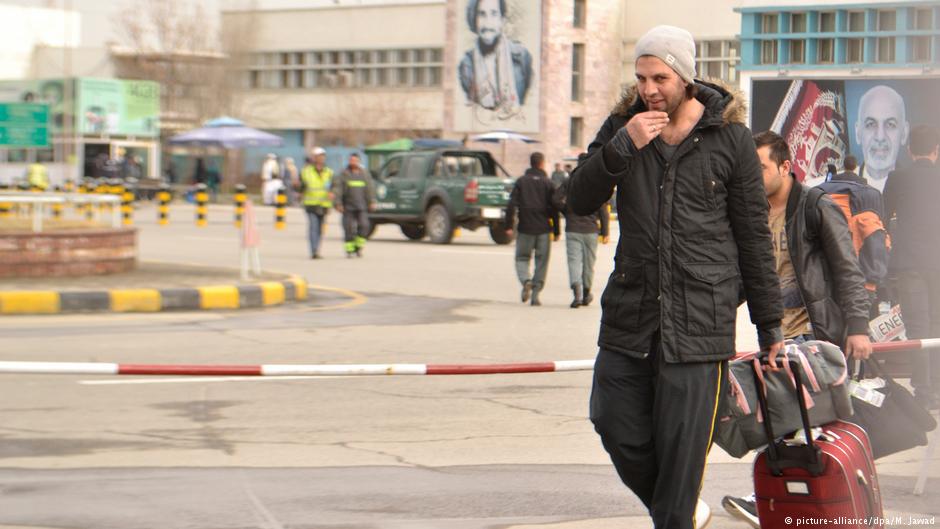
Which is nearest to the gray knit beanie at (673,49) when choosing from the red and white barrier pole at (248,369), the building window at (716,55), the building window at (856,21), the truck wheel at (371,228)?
the red and white barrier pole at (248,369)

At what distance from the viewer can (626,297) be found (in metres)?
4.27

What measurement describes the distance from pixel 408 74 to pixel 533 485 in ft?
224

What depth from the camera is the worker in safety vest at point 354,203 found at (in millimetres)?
23391

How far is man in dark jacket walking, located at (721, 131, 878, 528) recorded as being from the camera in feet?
17.6

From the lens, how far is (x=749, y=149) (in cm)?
434

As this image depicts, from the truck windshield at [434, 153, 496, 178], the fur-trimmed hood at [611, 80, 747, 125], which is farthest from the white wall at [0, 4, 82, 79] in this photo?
the fur-trimmed hood at [611, 80, 747, 125]

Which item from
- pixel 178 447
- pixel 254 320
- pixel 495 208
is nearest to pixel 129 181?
pixel 495 208

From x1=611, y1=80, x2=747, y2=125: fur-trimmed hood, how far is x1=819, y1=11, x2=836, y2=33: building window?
20.4 feet

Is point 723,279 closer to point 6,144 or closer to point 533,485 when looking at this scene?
point 533,485

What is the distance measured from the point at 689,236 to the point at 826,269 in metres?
1.42

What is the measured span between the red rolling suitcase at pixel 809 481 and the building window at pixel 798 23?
6575 mm

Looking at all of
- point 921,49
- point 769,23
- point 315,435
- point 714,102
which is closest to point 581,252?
point 769,23

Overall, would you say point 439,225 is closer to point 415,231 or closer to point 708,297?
point 415,231

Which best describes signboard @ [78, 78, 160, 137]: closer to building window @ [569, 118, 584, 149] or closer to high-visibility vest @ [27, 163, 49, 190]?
building window @ [569, 118, 584, 149]
